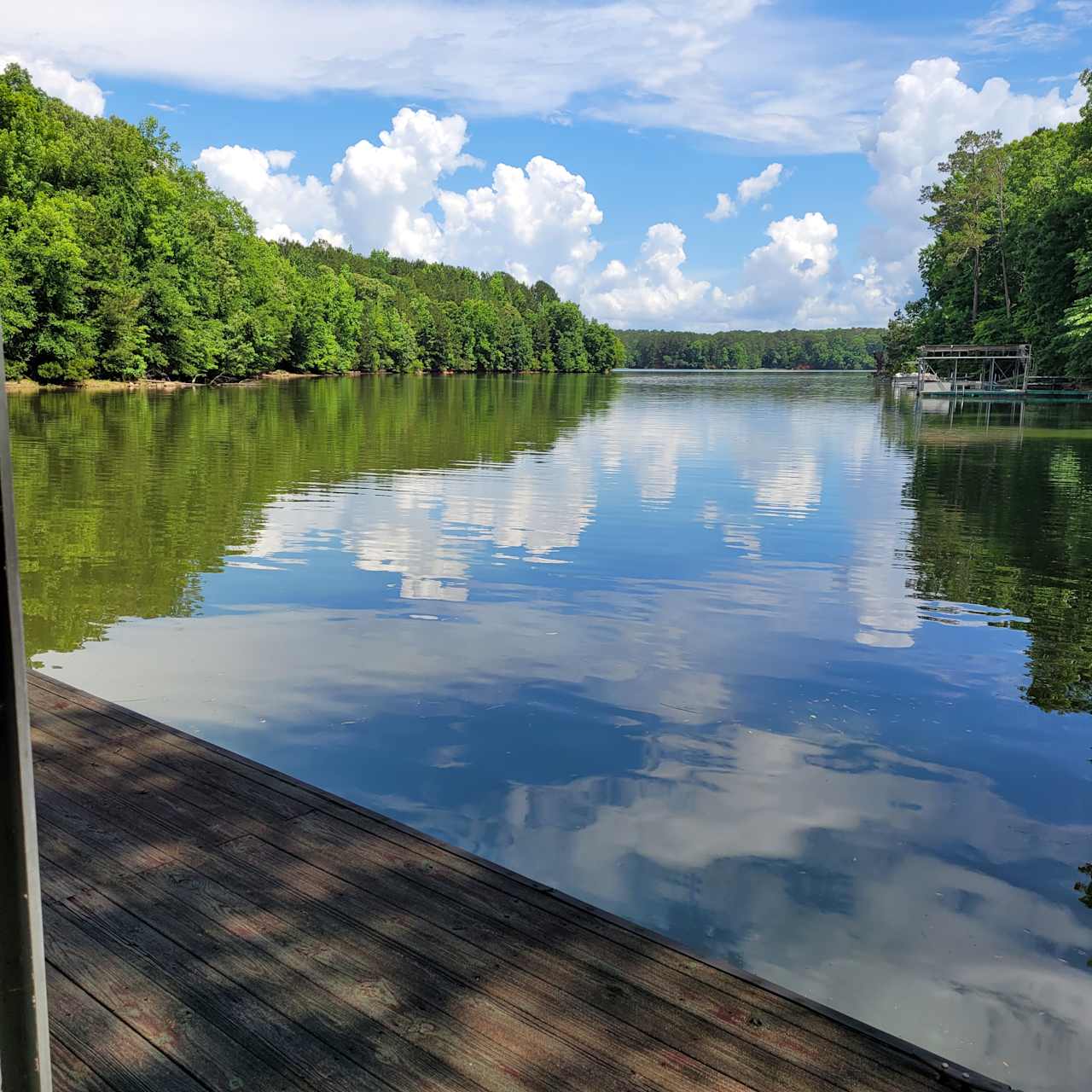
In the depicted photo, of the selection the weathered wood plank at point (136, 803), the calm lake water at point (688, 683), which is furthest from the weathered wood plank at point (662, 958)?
the calm lake water at point (688, 683)

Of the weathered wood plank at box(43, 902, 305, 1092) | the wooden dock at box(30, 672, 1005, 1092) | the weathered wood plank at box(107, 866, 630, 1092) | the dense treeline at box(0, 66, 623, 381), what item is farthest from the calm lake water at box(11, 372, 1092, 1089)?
the dense treeline at box(0, 66, 623, 381)

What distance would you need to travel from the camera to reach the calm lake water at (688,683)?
14.3 ft

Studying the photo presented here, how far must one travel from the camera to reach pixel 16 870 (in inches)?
53.1

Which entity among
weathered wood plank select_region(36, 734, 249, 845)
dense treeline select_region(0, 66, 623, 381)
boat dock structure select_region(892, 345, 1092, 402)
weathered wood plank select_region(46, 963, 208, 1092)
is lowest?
weathered wood plank select_region(46, 963, 208, 1092)

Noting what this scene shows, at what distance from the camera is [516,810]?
17.5ft

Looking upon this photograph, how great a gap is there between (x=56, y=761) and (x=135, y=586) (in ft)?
19.4

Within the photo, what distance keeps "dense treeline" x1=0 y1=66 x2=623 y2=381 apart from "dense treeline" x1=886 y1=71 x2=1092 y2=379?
44481 millimetres

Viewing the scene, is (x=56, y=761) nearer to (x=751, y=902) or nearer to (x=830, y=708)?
(x=751, y=902)

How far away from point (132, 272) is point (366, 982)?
57106 mm

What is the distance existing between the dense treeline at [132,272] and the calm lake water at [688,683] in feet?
94.8

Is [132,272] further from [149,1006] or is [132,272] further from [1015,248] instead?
[149,1006]

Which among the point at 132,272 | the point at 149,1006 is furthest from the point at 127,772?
the point at 132,272

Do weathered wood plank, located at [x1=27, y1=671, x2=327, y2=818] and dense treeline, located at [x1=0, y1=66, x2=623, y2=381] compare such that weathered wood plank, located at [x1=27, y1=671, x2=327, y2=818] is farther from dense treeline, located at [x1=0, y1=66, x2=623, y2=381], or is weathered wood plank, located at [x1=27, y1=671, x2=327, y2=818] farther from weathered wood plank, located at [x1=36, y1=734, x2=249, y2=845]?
dense treeline, located at [x1=0, y1=66, x2=623, y2=381]

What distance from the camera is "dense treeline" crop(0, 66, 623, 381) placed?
148 ft
